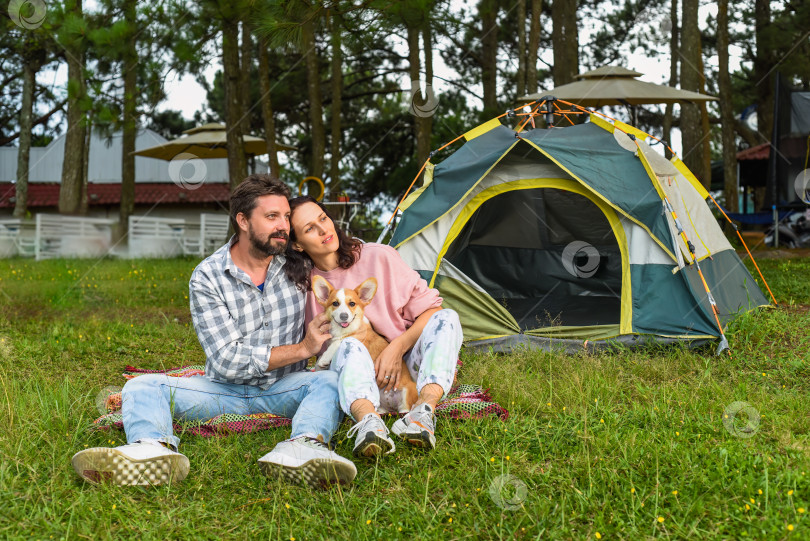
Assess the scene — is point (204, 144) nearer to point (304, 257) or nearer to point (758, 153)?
point (304, 257)

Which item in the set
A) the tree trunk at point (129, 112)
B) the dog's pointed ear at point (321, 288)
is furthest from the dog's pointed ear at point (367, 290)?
the tree trunk at point (129, 112)

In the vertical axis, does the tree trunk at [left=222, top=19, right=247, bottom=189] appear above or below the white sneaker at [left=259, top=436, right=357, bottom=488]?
above

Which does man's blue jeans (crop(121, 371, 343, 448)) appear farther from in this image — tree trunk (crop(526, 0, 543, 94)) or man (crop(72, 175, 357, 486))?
tree trunk (crop(526, 0, 543, 94))

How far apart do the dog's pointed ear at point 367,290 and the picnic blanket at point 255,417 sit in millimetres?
524

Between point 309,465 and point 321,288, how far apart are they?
2.67 ft

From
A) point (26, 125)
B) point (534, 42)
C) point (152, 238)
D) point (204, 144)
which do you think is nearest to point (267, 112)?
point (204, 144)

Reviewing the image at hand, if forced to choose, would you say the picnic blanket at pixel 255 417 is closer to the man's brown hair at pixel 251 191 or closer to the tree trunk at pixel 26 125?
the man's brown hair at pixel 251 191

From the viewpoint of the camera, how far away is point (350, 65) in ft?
52.1

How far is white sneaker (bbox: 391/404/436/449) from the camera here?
2.54m

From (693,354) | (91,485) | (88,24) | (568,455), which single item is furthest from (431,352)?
(88,24)

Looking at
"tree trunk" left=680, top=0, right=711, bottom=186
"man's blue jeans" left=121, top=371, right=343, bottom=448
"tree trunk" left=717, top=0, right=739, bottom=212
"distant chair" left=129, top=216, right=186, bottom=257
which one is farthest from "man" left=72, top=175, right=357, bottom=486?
"tree trunk" left=717, top=0, right=739, bottom=212

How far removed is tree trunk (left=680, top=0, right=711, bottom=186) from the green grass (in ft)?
21.8

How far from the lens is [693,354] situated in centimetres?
407

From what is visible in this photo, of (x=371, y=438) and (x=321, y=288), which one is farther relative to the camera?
(x=321, y=288)
